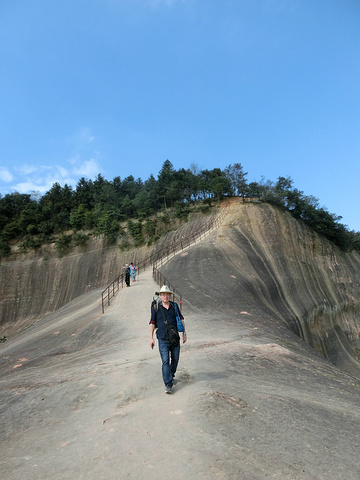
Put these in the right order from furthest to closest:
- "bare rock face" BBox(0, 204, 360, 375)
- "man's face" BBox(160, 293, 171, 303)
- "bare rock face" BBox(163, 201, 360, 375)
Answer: "bare rock face" BBox(0, 204, 360, 375)
"bare rock face" BBox(163, 201, 360, 375)
"man's face" BBox(160, 293, 171, 303)

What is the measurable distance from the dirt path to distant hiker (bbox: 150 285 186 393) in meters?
0.31

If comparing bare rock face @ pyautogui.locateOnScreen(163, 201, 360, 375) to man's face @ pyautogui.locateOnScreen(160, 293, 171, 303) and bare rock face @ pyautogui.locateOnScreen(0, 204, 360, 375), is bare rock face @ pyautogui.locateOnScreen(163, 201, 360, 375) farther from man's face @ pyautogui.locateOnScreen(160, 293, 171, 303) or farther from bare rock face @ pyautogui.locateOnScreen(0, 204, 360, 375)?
man's face @ pyautogui.locateOnScreen(160, 293, 171, 303)

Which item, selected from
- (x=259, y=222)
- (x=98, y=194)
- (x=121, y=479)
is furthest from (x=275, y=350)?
(x=98, y=194)

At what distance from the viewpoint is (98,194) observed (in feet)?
148

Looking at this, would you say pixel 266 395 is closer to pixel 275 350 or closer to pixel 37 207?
pixel 275 350

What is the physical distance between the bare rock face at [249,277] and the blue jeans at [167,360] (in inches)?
365

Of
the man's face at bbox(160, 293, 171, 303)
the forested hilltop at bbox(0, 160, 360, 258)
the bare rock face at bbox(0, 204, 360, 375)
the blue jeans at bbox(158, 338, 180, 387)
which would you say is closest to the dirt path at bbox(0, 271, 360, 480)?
the blue jeans at bbox(158, 338, 180, 387)

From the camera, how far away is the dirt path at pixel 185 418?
303 centimetres

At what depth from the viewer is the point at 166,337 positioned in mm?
5289

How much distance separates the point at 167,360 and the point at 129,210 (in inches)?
1437

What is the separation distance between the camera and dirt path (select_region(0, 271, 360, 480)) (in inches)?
119

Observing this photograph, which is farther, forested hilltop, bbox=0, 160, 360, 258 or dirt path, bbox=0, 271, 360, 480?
forested hilltop, bbox=0, 160, 360, 258

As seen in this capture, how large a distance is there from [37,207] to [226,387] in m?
42.8

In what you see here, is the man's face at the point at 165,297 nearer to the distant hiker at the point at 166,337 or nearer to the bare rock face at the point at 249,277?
the distant hiker at the point at 166,337
